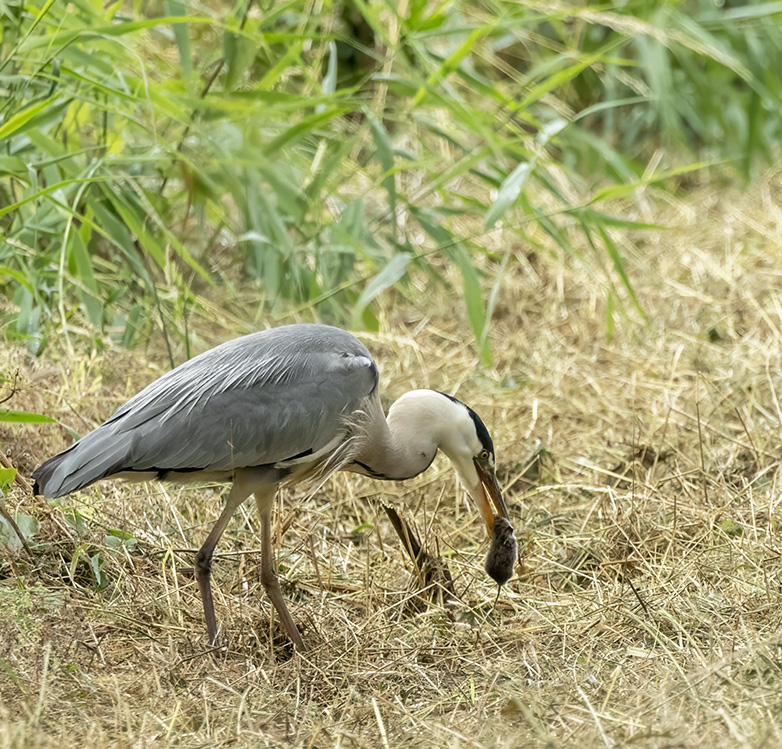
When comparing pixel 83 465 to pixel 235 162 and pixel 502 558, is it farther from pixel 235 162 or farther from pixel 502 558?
pixel 235 162

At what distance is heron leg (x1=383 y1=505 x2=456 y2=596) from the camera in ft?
9.93

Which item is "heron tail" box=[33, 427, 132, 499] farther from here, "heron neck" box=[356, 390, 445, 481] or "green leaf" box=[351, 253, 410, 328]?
"green leaf" box=[351, 253, 410, 328]

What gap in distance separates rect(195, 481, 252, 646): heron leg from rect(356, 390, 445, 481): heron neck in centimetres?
42

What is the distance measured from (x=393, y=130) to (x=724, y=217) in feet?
7.37

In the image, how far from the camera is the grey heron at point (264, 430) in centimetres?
278

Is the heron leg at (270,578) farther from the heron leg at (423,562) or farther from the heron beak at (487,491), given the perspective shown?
the heron beak at (487,491)

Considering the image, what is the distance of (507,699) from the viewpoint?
237cm

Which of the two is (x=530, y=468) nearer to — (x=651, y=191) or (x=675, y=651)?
(x=675, y=651)

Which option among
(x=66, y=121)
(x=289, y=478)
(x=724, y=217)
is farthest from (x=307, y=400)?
(x=724, y=217)

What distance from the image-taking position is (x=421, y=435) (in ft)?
10.6

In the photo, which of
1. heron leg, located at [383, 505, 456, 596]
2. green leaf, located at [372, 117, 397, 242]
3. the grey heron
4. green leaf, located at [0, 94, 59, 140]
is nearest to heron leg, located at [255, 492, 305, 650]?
the grey heron

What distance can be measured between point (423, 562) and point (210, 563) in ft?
2.10

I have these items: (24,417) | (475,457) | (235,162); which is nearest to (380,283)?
(235,162)

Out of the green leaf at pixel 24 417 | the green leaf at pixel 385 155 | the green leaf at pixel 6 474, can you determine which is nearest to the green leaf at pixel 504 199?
the green leaf at pixel 385 155
